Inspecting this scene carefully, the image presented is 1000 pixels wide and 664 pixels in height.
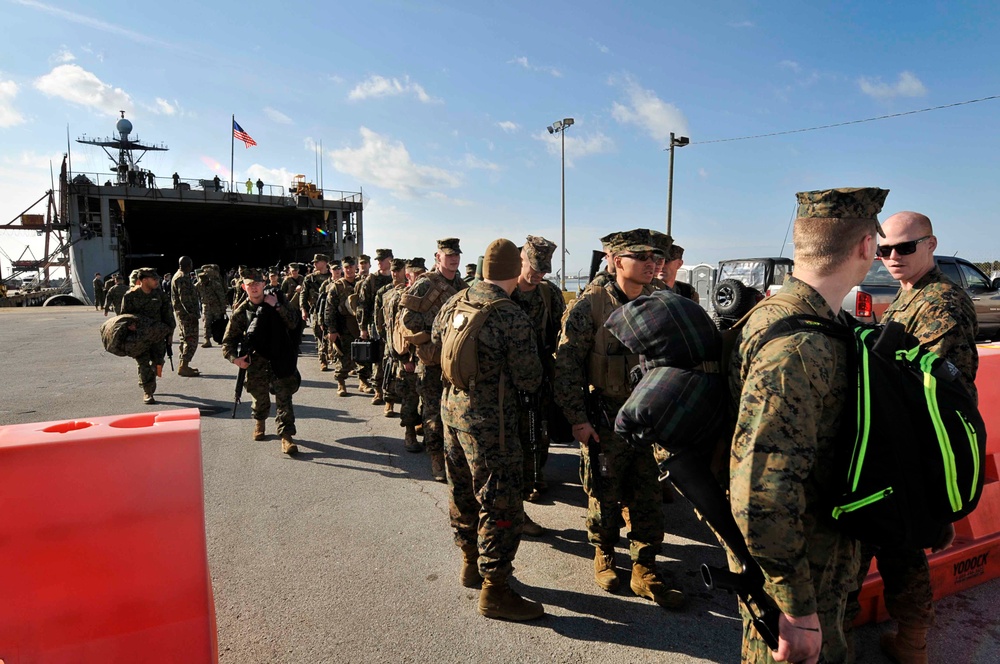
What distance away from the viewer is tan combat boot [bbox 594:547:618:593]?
10.4ft

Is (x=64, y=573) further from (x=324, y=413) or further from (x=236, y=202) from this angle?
(x=236, y=202)

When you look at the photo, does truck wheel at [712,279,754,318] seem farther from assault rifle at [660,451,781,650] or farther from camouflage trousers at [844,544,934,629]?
assault rifle at [660,451,781,650]

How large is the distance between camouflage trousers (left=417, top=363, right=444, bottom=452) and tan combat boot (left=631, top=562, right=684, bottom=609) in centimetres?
211

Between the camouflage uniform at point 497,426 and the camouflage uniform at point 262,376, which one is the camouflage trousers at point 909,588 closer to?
the camouflage uniform at point 497,426

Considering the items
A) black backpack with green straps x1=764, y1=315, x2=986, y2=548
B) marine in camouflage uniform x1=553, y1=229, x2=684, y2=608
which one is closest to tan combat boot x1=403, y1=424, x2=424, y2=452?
marine in camouflage uniform x1=553, y1=229, x2=684, y2=608

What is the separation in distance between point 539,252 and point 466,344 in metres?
1.85

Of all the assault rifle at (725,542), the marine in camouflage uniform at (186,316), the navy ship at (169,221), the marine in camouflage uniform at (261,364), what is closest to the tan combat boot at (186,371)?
the marine in camouflage uniform at (186,316)

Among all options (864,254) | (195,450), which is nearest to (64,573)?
(195,450)

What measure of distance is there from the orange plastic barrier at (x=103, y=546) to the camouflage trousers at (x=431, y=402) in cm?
247

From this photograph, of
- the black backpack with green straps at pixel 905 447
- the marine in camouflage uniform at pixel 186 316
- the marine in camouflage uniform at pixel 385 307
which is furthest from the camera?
the marine in camouflage uniform at pixel 186 316

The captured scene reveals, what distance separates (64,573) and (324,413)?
5159 millimetres

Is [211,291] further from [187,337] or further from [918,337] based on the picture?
[918,337]

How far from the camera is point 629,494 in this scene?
127 inches

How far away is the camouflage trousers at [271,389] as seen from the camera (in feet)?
18.9
